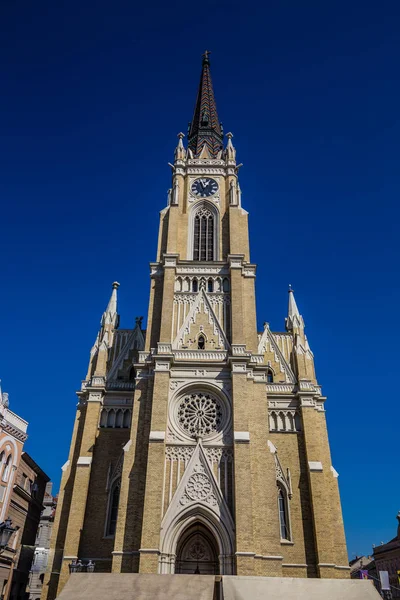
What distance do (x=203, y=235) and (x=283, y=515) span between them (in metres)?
20.2

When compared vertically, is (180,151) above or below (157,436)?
above

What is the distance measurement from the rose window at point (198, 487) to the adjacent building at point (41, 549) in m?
22.4

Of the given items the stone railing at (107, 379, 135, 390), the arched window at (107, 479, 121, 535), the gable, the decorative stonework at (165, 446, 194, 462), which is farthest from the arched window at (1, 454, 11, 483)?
the gable

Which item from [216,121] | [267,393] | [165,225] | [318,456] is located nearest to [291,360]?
[267,393]

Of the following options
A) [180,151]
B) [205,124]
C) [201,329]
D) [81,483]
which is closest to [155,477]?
[81,483]

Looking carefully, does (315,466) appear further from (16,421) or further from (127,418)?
(16,421)

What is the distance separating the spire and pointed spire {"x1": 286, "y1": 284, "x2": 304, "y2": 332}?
15951 millimetres

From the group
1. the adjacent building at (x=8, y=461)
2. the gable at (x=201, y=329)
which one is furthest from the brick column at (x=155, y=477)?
the adjacent building at (x=8, y=461)

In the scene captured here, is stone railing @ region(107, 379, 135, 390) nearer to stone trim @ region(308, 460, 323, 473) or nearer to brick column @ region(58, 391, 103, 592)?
brick column @ region(58, 391, 103, 592)

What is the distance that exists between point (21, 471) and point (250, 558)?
17.6 m

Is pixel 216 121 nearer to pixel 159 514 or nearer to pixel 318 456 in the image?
pixel 318 456

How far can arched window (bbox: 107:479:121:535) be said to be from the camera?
26.5m

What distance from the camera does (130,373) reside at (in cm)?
3247

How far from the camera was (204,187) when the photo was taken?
126ft
